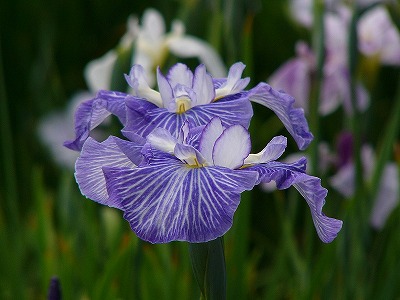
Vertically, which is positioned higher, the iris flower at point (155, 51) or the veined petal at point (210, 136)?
the iris flower at point (155, 51)

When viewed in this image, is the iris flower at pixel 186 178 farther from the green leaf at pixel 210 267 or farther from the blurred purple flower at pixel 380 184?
the blurred purple flower at pixel 380 184

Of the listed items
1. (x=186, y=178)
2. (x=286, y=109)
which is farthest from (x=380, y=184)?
(x=186, y=178)

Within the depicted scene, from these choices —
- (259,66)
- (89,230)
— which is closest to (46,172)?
(259,66)

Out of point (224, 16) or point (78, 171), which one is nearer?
point (78, 171)

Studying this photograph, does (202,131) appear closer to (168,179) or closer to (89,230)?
(168,179)

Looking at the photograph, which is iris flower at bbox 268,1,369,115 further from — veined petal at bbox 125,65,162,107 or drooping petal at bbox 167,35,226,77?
veined petal at bbox 125,65,162,107

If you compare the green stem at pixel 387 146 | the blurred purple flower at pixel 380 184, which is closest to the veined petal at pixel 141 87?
the green stem at pixel 387 146
